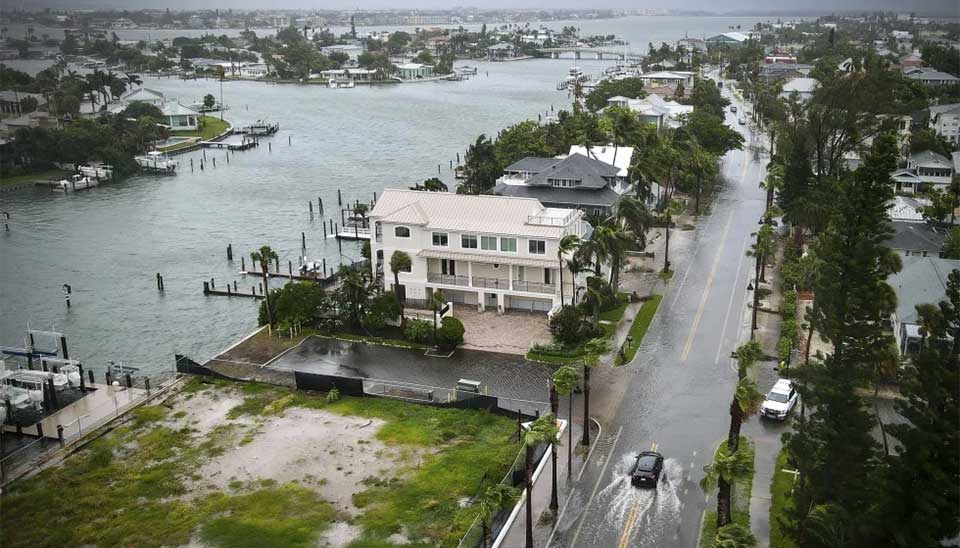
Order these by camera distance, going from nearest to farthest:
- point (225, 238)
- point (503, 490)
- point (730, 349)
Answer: point (503, 490)
point (730, 349)
point (225, 238)

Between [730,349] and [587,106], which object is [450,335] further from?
[587,106]

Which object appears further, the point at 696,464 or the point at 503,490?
the point at 696,464

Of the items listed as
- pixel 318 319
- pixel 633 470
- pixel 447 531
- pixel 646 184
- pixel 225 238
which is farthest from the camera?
pixel 225 238

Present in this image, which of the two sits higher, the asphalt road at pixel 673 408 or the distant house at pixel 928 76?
the distant house at pixel 928 76

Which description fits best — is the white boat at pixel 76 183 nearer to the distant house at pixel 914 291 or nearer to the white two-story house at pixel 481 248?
the white two-story house at pixel 481 248

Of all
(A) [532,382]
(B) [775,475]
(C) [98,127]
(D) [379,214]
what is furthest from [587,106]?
(B) [775,475]

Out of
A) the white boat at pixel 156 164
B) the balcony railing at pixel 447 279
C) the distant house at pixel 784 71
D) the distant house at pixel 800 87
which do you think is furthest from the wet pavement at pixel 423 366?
the distant house at pixel 784 71
